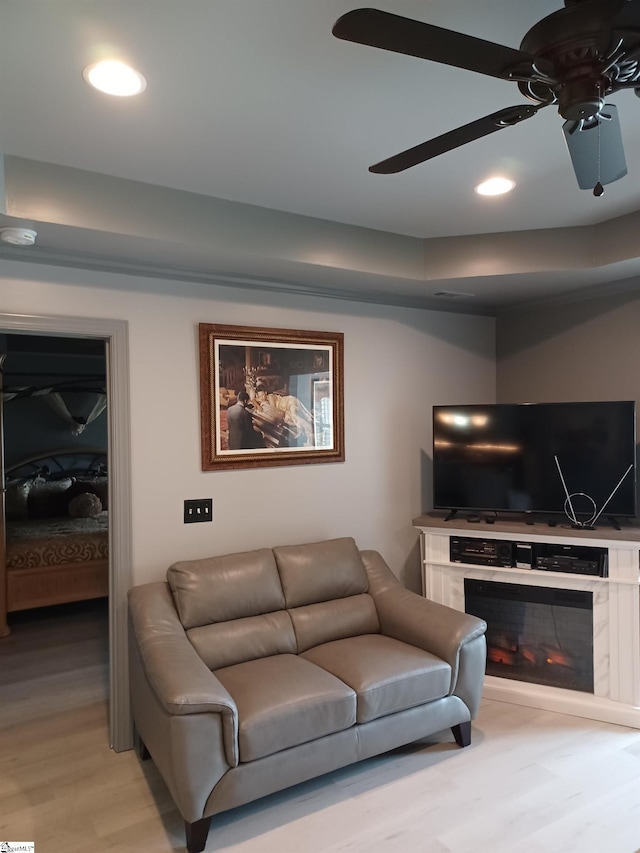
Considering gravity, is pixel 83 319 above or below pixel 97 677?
above

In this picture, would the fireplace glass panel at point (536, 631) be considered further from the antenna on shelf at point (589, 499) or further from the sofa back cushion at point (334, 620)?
the sofa back cushion at point (334, 620)

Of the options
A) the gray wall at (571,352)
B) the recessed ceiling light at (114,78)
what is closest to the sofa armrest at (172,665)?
the recessed ceiling light at (114,78)

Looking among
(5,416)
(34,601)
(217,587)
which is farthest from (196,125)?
(5,416)

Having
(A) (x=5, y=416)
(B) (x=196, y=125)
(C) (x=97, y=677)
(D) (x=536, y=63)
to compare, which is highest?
(B) (x=196, y=125)

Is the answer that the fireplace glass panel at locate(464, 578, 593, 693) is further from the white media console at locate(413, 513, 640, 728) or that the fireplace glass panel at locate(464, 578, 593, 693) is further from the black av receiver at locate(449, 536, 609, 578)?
the black av receiver at locate(449, 536, 609, 578)

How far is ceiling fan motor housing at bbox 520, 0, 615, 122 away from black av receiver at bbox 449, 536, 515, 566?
2.46m

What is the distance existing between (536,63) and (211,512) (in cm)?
253

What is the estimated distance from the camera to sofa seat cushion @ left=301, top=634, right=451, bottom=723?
2516 mm

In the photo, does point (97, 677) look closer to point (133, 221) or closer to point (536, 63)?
point (133, 221)

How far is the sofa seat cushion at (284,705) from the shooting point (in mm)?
2234

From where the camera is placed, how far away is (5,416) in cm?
643

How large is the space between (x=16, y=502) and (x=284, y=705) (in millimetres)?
4611

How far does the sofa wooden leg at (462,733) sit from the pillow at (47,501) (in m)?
4.70

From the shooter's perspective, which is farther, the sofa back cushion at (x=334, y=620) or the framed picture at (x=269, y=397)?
the framed picture at (x=269, y=397)
